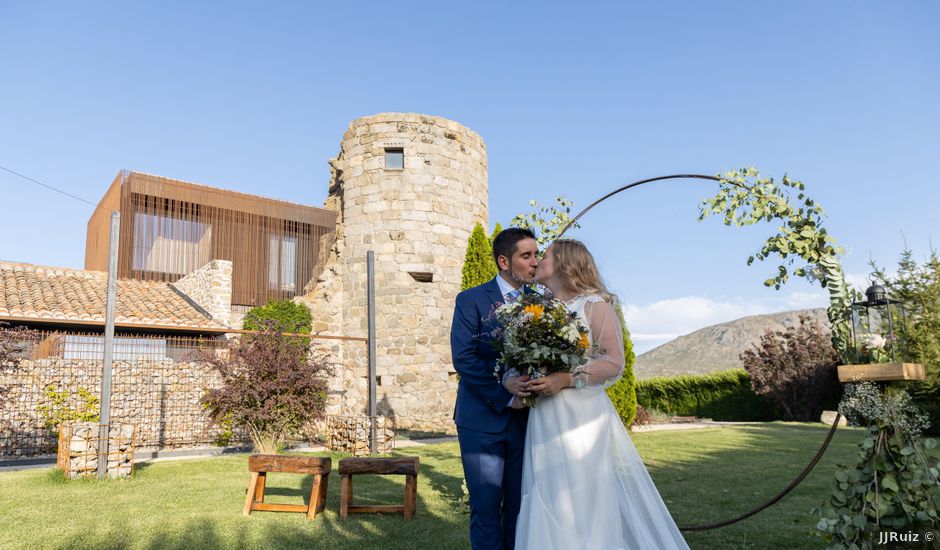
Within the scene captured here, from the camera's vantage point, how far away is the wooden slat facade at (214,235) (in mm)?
18125

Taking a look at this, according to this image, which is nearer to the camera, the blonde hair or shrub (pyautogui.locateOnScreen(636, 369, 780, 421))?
the blonde hair

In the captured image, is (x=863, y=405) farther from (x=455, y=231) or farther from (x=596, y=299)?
(x=455, y=231)

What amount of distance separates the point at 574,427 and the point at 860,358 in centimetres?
248

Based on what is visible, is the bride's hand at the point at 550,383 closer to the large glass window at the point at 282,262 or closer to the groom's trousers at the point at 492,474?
the groom's trousers at the point at 492,474

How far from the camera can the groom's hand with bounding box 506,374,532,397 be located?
9.96 feet

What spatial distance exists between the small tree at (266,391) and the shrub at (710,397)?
15.9 metres

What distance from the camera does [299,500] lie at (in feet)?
22.6

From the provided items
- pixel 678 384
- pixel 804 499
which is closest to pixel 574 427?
pixel 804 499

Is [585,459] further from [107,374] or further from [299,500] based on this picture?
[107,374]

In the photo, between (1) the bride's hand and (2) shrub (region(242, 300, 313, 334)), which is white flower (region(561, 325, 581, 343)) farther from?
(2) shrub (region(242, 300, 313, 334))

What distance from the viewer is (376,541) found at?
494 cm

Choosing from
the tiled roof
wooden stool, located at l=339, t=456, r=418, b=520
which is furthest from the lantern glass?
the tiled roof

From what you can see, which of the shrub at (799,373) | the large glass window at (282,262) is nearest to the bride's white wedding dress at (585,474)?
the shrub at (799,373)

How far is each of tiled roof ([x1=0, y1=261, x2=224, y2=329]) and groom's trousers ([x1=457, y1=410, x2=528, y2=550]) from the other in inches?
472
